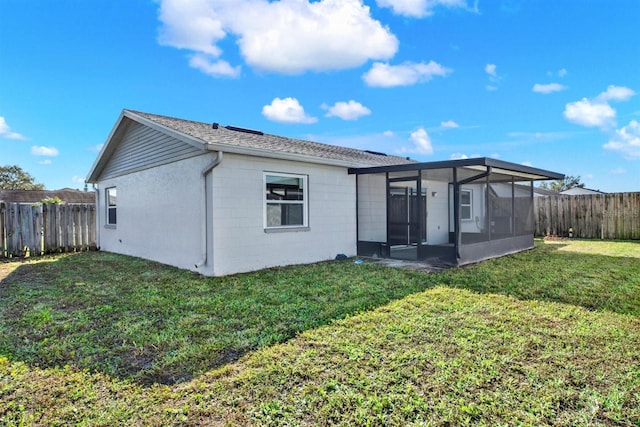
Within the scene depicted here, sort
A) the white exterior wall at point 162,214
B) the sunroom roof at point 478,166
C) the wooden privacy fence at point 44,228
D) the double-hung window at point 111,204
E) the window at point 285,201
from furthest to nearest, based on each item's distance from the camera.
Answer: the double-hung window at point 111,204
the wooden privacy fence at point 44,228
the window at point 285,201
the white exterior wall at point 162,214
the sunroom roof at point 478,166

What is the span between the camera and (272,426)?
2172 millimetres

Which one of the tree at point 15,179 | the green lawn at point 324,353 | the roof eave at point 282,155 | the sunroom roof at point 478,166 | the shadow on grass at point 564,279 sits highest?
the tree at point 15,179

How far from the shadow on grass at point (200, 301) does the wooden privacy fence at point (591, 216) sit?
690 cm

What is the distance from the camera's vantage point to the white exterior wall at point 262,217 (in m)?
6.90

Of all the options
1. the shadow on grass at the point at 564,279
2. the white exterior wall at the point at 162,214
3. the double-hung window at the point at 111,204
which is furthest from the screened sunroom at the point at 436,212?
the double-hung window at the point at 111,204

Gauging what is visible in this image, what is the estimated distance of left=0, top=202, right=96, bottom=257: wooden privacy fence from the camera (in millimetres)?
10258

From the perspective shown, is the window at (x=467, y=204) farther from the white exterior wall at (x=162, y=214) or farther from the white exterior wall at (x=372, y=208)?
the white exterior wall at (x=162, y=214)

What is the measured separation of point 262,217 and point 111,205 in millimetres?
7307

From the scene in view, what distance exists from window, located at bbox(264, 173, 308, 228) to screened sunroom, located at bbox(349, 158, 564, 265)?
5.95 feet

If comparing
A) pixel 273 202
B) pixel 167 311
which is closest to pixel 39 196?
pixel 273 202

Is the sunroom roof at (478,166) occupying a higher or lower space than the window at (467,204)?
higher

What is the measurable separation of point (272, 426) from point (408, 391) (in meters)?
1.02

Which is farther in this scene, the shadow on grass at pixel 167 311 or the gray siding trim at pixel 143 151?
the gray siding trim at pixel 143 151

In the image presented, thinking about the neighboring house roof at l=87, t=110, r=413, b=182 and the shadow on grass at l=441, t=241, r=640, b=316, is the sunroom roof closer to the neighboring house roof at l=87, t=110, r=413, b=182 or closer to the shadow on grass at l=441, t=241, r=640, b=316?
the neighboring house roof at l=87, t=110, r=413, b=182
